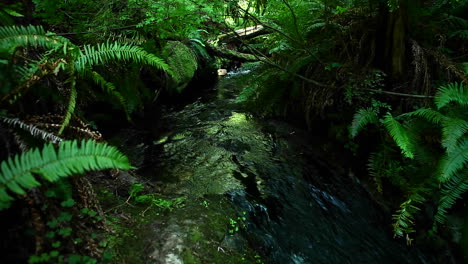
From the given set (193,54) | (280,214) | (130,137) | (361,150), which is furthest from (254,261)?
(193,54)

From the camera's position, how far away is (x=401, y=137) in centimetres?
278

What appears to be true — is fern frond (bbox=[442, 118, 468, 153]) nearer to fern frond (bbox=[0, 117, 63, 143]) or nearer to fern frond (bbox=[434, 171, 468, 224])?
fern frond (bbox=[434, 171, 468, 224])

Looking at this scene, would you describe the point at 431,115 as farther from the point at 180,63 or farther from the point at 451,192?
the point at 180,63

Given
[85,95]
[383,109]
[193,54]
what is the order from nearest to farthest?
[85,95], [383,109], [193,54]

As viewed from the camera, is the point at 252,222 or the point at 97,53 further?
the point at 252,222

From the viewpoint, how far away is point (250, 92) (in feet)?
15.2

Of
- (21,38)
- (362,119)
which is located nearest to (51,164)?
(21,38)

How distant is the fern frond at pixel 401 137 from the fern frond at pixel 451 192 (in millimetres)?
435

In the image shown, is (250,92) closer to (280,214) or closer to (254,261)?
(280,214)

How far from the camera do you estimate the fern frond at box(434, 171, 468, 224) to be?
2.62m

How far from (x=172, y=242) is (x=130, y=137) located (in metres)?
2.70

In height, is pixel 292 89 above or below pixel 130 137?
above

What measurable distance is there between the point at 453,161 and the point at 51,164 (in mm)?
3062

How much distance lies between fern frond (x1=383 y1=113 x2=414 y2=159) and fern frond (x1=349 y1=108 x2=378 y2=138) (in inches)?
9.5
